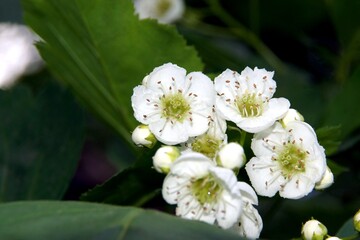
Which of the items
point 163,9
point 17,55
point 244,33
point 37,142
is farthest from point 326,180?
point 17,55

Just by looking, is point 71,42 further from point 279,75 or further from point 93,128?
point 93,128

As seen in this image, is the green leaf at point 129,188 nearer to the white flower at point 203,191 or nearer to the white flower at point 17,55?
the white flower at point 203,191

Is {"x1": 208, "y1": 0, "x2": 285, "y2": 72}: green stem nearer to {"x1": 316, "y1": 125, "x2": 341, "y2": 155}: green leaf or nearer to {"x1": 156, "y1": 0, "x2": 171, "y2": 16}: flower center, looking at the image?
{"x1": 156, "y1": 0, "x2": 171, "y2": 16}: flower center

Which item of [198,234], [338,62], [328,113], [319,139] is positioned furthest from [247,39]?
[198,234]

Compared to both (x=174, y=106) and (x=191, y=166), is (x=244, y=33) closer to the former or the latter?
(x=174, y=106)

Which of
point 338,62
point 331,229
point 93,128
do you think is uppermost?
point 338,62

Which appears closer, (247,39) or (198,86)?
(198,86)

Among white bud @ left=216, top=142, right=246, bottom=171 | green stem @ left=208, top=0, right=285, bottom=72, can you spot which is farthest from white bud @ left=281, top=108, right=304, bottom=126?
green stem @ left=208, top=0, right=285, bottom=72
